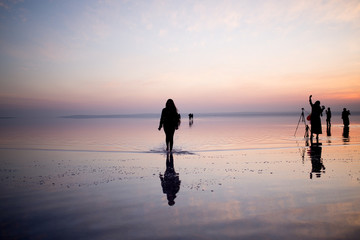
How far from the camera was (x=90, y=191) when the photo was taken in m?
6.77

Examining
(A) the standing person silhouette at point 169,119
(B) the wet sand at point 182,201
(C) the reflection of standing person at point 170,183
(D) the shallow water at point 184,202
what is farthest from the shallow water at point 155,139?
(D) the shallow water at point 184,202

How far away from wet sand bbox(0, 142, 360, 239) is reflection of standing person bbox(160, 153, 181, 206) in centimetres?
3

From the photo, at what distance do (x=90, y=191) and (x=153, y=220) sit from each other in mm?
2700

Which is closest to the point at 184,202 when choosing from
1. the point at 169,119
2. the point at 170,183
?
the point at 170,183

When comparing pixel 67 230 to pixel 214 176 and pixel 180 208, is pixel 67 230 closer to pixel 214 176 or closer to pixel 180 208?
pixel 180 208

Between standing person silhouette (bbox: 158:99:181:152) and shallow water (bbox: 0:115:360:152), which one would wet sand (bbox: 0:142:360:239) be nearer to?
standing person silhouette (bbox: 158:99:181:152)

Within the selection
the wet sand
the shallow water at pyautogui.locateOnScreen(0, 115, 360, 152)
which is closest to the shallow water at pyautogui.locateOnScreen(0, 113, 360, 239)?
the wet sand

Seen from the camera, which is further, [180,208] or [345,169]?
[345,169]

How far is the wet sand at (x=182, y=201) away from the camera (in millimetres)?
4359

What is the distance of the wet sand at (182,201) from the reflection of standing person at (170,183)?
0.09 feet

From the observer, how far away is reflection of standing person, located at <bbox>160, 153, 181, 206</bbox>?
6203mm

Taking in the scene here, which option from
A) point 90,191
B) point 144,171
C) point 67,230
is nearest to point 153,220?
point 67,230

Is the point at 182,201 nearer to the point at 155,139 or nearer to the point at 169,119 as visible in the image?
the point at 169,119

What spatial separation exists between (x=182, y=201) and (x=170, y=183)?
5.50ft
